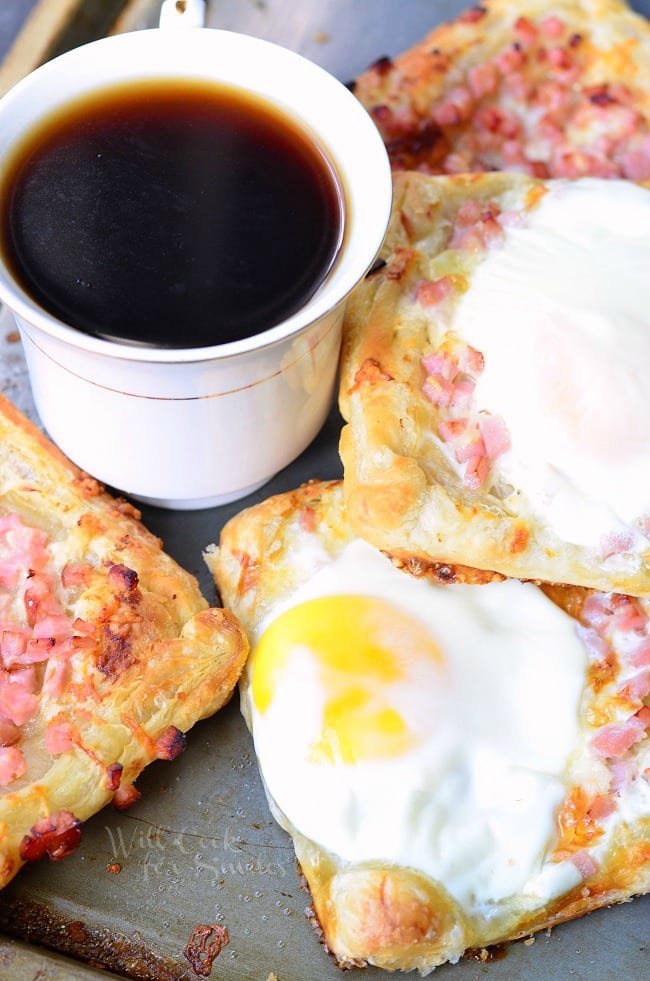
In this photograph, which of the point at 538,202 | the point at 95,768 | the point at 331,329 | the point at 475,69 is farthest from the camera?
the point at 475,69

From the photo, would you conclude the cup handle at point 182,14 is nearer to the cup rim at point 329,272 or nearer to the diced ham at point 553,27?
the cup rim at point 329,272

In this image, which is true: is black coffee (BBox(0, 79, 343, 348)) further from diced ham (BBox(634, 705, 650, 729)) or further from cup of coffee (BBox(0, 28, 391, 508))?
diced ham (BBox(634, 705, 650, 729))

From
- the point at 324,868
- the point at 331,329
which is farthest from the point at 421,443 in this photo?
the point at 324,868

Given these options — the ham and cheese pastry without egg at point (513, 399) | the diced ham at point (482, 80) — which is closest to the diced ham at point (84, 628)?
the ham and cheese pastry without egg at point (513, 399)

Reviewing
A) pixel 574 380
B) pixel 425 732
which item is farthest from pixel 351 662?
pixel 574 380

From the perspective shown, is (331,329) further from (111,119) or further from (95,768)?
(95,768)

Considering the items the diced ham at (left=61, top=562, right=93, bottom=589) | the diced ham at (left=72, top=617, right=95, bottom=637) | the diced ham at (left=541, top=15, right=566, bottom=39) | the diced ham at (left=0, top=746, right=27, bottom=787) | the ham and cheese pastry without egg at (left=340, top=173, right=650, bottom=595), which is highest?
the diced ham at (left=541, top=15, right=566, bottom=39)

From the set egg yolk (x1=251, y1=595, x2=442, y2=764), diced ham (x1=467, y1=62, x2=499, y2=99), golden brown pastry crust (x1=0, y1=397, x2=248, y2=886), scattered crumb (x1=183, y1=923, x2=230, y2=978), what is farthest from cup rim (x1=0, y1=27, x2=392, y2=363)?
scattered crumb (x1=183, y1=923, x2=230, y2=978)
